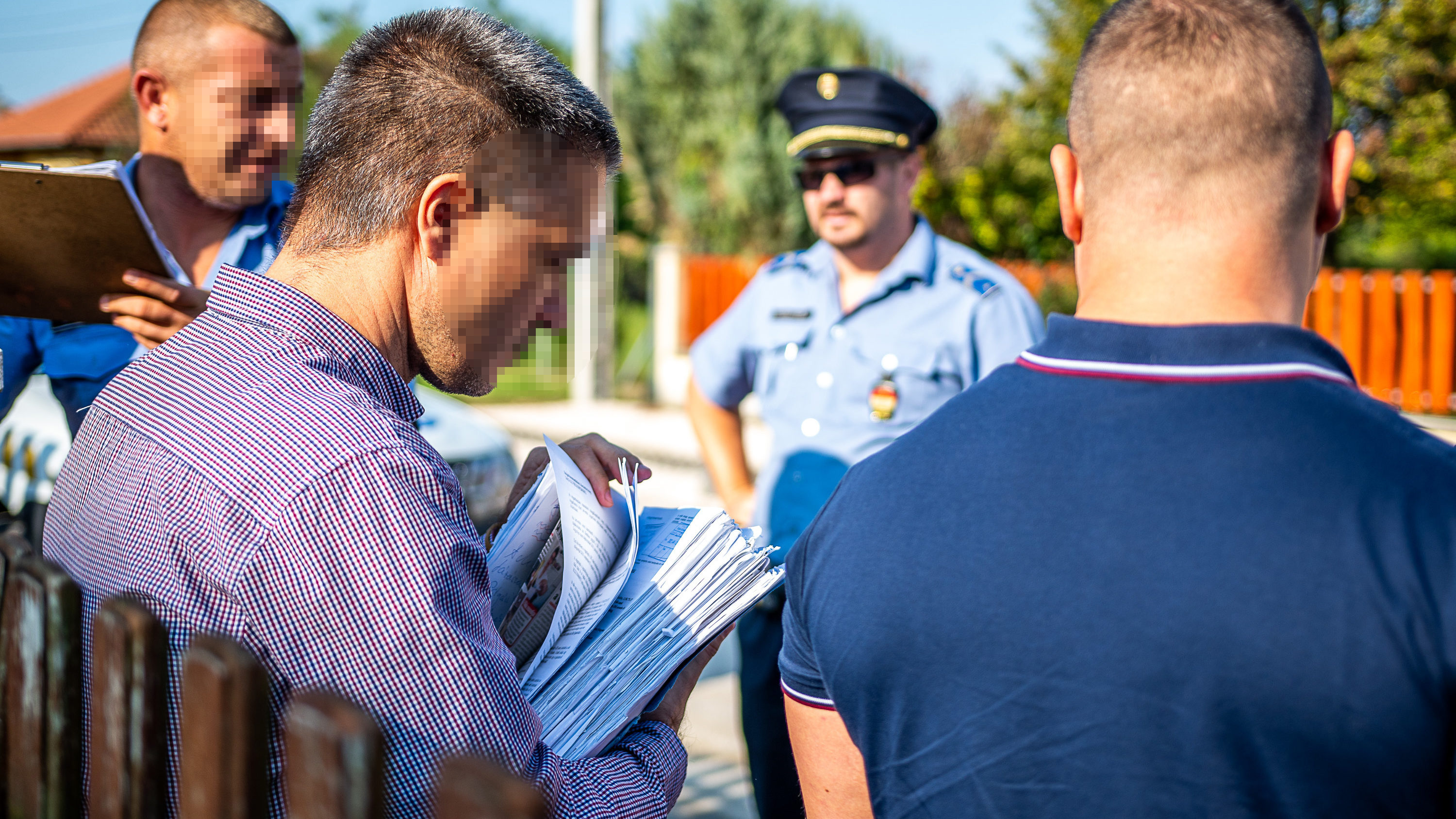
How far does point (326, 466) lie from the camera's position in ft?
3.57

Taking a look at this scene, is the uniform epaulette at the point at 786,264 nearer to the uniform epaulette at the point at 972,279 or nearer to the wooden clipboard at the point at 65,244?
the uniform epaulette at the point at 972,279

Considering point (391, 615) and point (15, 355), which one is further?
point (15, 355)

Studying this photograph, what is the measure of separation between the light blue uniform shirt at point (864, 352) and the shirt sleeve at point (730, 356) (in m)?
0.07

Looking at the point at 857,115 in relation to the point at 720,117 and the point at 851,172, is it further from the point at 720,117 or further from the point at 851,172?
the point at 720,117

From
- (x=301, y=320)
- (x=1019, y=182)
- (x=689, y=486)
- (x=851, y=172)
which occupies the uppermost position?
(x=1019, y=182)

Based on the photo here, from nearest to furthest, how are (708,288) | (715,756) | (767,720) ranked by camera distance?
(767,720) → (715,756) → (708,288)

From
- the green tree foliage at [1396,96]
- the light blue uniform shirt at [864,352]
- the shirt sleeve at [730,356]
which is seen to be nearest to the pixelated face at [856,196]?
the light blue uniform shirt at [864,352]

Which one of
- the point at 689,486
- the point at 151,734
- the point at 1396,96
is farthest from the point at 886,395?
the point at 1396,96

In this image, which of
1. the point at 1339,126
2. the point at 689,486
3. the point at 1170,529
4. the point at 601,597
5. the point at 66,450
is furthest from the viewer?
the point at 1339,126

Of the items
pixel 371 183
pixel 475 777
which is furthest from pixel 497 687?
pixel 371 183

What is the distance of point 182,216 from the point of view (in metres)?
2.60

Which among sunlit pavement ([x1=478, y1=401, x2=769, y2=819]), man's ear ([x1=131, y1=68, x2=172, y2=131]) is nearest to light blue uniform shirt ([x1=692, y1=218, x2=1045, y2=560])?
sunlit pavement ([x1=478, y1=401, x2=769, y2=819])

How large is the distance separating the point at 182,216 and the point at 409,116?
5.16ft

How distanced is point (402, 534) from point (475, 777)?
0.34 m
